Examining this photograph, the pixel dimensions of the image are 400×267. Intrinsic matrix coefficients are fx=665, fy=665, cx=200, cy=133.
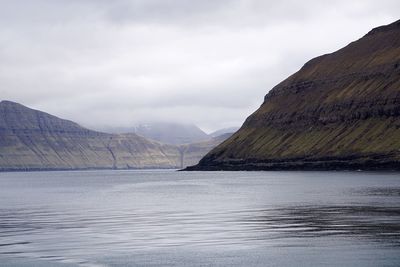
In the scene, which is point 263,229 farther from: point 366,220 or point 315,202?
point 315,202

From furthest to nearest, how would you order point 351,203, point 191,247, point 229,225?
point 351,203
point 229,225
point 191,247

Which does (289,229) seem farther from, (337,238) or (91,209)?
(91,209)

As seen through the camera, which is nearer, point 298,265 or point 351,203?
point 298,265

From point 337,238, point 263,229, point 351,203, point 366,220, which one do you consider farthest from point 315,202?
point 337,238

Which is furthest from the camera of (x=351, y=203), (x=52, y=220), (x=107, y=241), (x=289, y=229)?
(x=351, y=203)

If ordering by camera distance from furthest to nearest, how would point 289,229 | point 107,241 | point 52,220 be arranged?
point 52,220, point 289,229, point 107,241

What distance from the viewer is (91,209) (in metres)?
96.6

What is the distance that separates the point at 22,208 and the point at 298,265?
67586 mm

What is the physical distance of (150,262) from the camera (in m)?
44.8

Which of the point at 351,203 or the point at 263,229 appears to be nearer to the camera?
the point at 263,229

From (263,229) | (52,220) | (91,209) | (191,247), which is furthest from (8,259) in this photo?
(91,209)

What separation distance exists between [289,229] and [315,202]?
36318 millimetres

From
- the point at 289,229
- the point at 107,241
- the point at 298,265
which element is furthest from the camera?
the point at 289,229

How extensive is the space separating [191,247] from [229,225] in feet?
51.6
